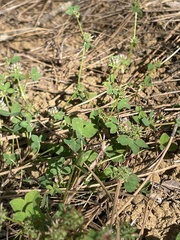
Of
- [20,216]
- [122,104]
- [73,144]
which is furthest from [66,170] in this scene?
[122,104]

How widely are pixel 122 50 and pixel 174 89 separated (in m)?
0.58

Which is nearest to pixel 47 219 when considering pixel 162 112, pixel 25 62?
pixel 162 112

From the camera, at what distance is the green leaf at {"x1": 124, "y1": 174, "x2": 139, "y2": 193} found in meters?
1.87

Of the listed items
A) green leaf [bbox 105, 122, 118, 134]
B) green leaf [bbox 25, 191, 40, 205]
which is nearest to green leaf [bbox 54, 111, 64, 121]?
green leaf [bbox 105, 122, 118, 134]

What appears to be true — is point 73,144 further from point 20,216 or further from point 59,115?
point 20,216

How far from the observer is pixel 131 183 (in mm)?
1883

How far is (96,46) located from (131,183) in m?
1.44

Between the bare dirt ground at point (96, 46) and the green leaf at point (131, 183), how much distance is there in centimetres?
21

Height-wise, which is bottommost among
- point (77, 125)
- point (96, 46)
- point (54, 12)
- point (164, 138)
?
point (164, 138)

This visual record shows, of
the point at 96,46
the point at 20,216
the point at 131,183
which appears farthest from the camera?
the point at 96,46

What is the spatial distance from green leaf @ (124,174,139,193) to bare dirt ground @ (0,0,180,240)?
0.68 ft

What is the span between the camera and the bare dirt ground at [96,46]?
8.28 ft

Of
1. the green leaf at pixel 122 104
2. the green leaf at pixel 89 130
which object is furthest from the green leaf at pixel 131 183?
the green leaf at pixel 122 104

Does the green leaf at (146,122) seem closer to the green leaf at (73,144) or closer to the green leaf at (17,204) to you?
the green leaf at (73,144)
